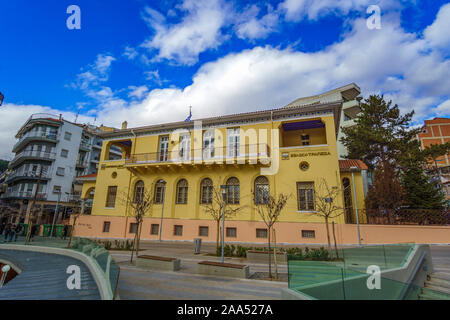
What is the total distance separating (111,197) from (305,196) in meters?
18.5

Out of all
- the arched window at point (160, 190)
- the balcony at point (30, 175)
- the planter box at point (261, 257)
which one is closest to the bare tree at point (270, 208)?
the planter box at point (261, 257)

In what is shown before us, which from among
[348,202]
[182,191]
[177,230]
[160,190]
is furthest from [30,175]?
[348,202]

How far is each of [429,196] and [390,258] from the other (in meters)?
16.9

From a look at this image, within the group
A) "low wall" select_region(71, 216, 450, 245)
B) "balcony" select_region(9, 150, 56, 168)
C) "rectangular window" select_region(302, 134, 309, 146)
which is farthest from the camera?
"balcony" select_region(9, 150, 56, 168)

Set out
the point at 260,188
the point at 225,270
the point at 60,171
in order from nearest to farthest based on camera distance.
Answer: the point at 225,270 < the point at 260,188 < the point at 60,171

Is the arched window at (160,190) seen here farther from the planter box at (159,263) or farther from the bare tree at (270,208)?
the planter box at (159,263)

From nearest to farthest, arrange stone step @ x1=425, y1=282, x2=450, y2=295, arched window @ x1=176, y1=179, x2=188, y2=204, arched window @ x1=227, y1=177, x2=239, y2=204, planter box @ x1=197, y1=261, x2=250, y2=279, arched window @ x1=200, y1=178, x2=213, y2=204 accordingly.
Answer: stone step @ x1=425, y1=282, x2=450, y2=295 < planter box @ x1=197, y1=261, x2=250, y2=279 < arched window @ x1=227, y1=177, x2=239, y2=204 < arched window @ x1=200, y1=178, x2=213, y2=204 < arched window @ x1=176, y1=179, x2=188, y2=204

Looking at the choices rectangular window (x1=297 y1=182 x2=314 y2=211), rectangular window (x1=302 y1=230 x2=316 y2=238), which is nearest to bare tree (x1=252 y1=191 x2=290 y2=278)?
rectangular window (x1=297 y1=182 x2=314 y2=211)

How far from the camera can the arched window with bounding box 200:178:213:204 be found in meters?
20.1

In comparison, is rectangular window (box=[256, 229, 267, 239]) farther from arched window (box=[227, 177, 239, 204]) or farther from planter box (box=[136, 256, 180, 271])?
planter box (box=[136, 256, 180, 271])

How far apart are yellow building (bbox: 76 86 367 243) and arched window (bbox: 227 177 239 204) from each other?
8 centimetres

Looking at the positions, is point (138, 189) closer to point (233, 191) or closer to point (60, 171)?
point (233, 191)

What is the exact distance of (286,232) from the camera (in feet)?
55.3
